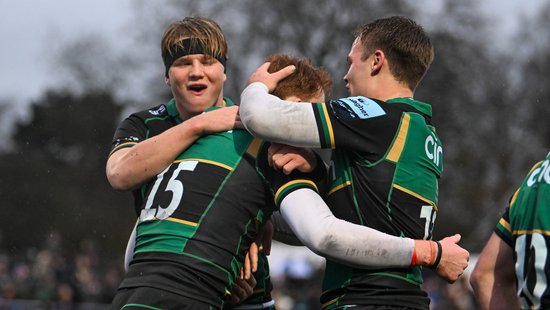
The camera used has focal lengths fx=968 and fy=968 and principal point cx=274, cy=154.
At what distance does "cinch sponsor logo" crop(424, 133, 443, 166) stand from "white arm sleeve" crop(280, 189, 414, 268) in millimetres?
505

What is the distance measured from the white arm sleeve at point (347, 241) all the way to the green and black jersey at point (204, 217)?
1.15 feet

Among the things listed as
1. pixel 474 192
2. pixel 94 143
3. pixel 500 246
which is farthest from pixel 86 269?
pixel 94 143

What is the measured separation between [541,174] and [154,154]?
198 centimetres

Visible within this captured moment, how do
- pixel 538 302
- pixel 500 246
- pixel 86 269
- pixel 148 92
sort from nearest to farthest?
pixel 538 302 < pixel 500 246 < pixel 86 269 < pixel 148 92

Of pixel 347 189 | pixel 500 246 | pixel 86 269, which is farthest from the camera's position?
pixel 86 269

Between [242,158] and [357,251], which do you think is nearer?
[357,251]

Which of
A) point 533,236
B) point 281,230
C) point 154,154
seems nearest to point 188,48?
point 154,154

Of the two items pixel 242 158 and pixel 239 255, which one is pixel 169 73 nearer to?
pixel 242 158

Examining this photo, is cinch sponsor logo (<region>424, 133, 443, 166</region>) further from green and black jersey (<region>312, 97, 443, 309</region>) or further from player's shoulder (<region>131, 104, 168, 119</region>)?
player's shoulder (<region>131, 104, 168, 119</region>)

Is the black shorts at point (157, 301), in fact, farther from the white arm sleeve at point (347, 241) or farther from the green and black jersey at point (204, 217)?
the white arm sleeve at point (347, 241)

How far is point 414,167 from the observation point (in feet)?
15.8

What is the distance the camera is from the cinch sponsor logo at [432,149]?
4.91m

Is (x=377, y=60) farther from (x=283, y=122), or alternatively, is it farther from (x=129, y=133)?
(x=129, y=133)

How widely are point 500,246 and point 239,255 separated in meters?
1.39
